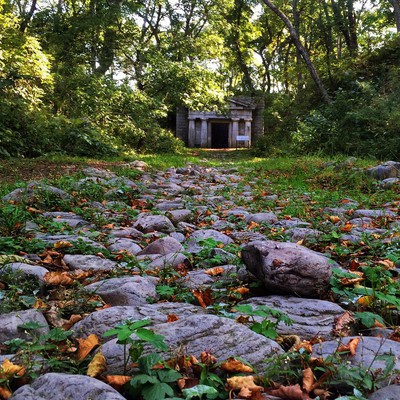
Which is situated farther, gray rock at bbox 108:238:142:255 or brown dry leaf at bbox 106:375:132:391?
gray rock at bbox 108:238:142:255

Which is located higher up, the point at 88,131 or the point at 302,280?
the point at 88,131

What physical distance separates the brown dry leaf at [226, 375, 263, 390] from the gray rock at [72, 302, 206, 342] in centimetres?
55

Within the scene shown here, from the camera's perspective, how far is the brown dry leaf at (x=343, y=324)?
1.88m

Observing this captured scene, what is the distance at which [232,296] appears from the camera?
2.43m

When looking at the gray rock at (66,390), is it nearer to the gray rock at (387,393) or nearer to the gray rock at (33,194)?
the gray rock at (387,393)

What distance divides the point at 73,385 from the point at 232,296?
129cm

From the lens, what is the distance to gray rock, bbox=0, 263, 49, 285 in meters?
2.46

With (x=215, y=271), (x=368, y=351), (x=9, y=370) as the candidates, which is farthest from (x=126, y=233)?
(x=368, y=351)

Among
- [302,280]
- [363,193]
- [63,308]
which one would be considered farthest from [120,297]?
[363,193]

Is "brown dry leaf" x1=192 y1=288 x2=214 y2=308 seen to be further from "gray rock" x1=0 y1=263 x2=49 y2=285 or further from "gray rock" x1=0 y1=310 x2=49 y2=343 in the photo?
"gray rock" x1=0 y1=263 x2=49 y2=285

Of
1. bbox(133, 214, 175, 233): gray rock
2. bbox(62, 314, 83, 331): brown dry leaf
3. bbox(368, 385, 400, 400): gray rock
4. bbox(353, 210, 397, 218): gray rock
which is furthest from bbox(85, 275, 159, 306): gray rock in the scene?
bbox(353, 210, 397, 218): gray rock

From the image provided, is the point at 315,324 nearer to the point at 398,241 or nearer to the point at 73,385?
the point at 73,385

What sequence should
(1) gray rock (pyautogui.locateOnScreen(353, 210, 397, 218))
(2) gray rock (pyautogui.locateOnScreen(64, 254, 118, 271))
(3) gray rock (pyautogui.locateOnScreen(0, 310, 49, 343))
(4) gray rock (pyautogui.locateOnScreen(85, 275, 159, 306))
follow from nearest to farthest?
1. (3) gray rock (pyautogui.locateOnScreen(0, 310, 49, 343))
2. (4) gray rock (pyautogui.locateOnScreen(85, 275, 159, 306))
3. (2) gray rock (pyautogui.locateOnScreen(64, 254, 118, 271))
4. (1) gray rock (pyautogui.locateOnScreen(353, 210, 397, 218))

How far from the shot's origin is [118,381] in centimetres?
142
